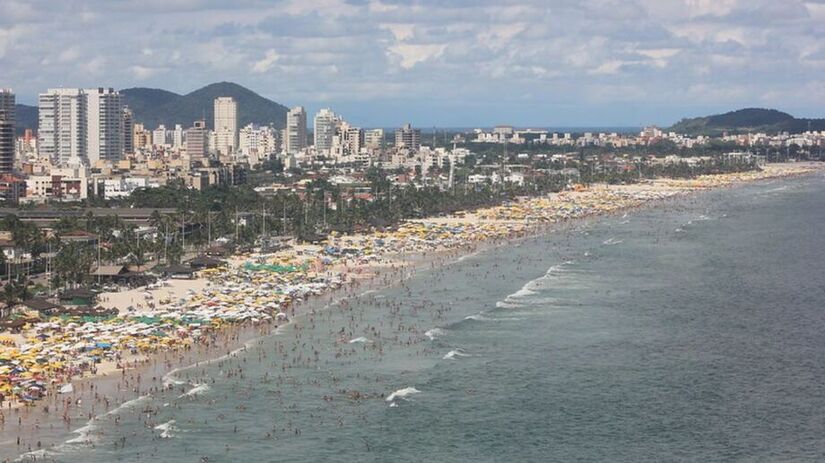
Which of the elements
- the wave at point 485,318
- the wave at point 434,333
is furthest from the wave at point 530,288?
the wave at point 434,333

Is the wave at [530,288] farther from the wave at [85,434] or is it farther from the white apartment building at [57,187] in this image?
the white apartment building at [57,187]

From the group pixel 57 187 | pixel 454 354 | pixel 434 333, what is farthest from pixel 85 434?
pixel 57 187

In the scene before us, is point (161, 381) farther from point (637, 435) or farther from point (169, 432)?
point (637, 435)

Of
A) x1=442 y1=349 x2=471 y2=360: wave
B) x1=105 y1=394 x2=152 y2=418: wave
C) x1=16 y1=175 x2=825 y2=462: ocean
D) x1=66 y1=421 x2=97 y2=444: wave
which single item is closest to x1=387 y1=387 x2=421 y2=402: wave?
x1=16 y1=175 x2=825 y2=462: ocean

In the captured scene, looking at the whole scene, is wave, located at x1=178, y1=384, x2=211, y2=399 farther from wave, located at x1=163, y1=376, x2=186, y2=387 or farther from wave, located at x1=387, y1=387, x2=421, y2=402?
wave, located at x1=387, y1=387, x2=421, y2=402

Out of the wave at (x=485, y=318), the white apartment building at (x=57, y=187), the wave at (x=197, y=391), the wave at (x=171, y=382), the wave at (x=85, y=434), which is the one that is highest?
the white apartment building at (x=57, y=187)

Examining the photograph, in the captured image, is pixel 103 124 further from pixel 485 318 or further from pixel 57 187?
pixel 485 318
